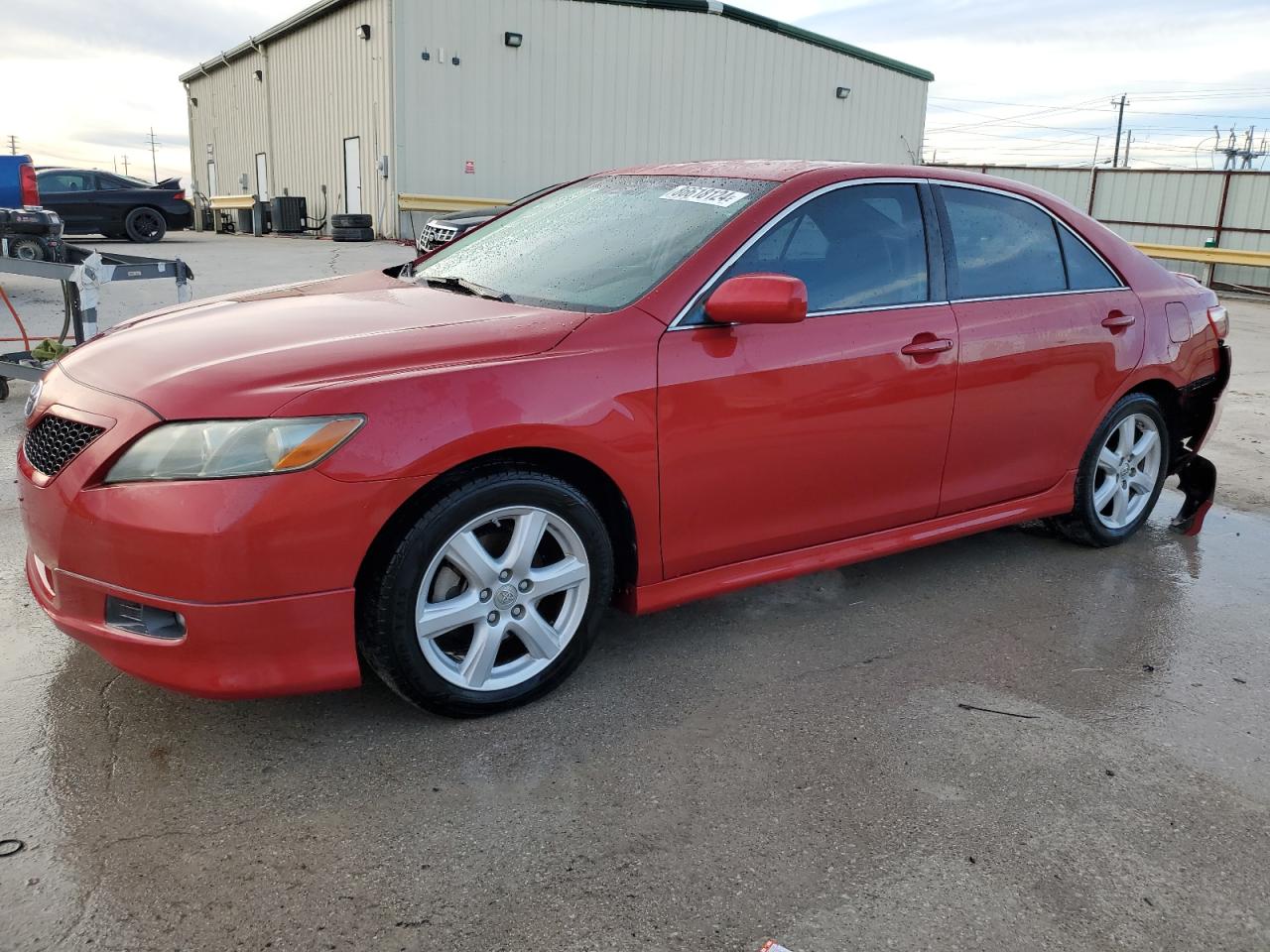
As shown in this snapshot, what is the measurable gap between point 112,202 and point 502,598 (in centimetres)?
2153

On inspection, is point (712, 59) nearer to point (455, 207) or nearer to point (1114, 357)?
point (455, 207)

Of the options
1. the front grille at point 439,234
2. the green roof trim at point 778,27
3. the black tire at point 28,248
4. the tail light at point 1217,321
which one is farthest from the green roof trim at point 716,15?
the tail light at point 1217,321

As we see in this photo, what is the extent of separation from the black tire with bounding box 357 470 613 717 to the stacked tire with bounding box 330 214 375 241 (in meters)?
20.1

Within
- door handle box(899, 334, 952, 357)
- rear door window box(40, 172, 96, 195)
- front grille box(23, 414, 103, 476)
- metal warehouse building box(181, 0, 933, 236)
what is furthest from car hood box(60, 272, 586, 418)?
rear door window box(40, 172, 96, 195)

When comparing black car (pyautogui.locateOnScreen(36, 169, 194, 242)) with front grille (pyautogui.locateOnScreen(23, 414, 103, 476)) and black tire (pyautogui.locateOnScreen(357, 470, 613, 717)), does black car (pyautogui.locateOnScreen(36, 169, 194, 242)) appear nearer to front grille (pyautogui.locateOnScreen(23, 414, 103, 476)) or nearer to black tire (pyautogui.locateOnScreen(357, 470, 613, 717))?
front grille (pyautogui.locateOnScreen(23, 414, 103, 476))

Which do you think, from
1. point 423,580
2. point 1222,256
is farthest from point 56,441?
point 1222,256

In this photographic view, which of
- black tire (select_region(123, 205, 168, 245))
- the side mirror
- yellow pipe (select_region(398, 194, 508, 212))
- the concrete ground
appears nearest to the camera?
the concrete ground

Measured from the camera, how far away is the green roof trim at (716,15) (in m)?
23.2

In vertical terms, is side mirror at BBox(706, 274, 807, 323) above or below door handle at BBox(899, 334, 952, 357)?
above

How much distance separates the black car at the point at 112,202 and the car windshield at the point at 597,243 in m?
19.8

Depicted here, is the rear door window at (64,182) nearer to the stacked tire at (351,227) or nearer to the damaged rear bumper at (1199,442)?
the stacked tire at (351,227)

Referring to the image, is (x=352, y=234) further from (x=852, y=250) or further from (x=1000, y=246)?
(x=852, y=250)

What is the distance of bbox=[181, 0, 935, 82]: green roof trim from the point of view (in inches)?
915

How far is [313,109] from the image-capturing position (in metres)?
25.3
